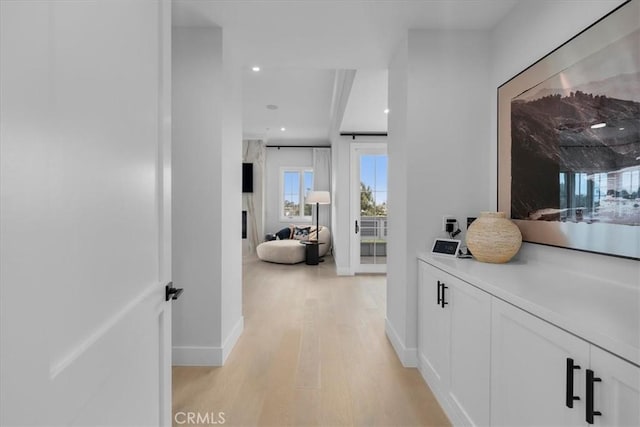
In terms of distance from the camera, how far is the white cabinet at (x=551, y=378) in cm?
82

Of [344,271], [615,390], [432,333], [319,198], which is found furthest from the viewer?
[319,198]

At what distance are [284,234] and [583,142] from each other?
6339 mm

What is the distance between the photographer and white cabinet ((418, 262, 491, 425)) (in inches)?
56.6

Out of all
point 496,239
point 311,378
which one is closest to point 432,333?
point 496,239

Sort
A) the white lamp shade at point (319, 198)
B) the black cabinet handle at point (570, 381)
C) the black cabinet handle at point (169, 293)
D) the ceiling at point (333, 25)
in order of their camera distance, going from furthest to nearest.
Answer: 1. the white lamp shade at point (319, 198)
2. the ceiling at point (333, 25)
3. the black cabinet handle at point (169, 293)
4. the black cabinet handle at point (570, 381)

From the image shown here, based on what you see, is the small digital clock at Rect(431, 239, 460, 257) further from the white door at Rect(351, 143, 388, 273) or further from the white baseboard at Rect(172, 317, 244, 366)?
the white door at Rect(351, 143, 388, 273)

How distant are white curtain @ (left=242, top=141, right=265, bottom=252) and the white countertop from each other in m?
6.34

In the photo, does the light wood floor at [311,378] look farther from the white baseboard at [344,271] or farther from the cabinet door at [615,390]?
the white baseboard at [344,271]

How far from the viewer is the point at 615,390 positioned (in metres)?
0.82

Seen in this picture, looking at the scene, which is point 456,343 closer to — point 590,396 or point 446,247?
point 446,247

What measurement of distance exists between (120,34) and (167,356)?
113 centimetres

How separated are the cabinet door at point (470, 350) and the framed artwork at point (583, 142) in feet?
1.93

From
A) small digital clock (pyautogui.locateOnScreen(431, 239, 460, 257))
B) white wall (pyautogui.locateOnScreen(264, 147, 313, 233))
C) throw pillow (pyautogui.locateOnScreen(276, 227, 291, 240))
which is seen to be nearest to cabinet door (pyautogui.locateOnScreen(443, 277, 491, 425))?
small digital clock (pyautogui.locateOnScreen(431, 239, 460, 257))

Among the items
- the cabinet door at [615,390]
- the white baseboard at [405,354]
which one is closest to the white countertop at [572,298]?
the cabinet door at [615,390]
